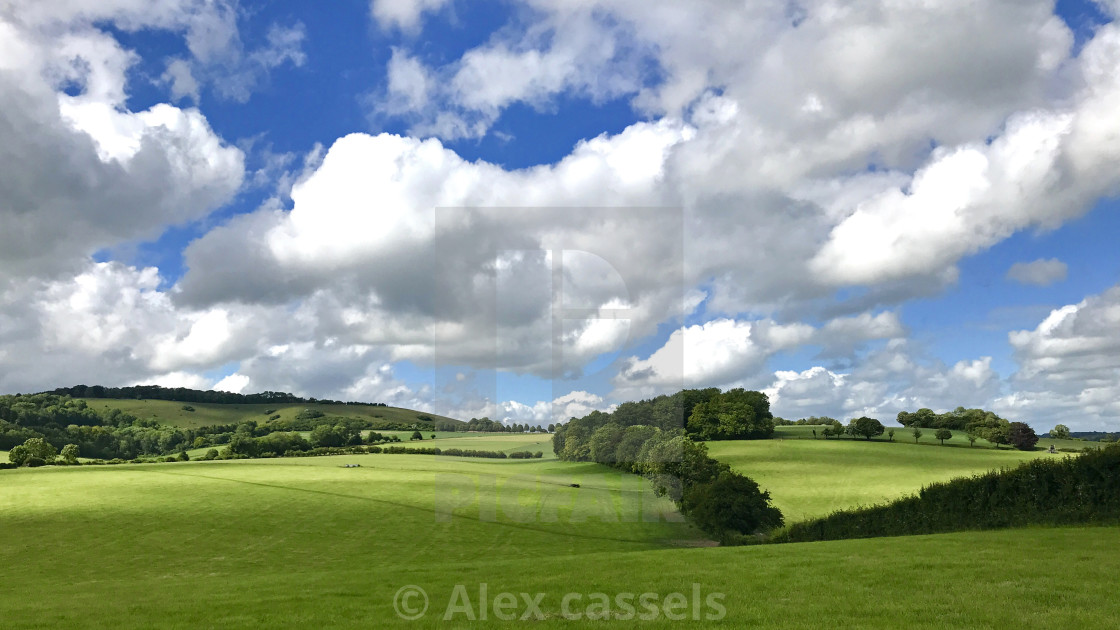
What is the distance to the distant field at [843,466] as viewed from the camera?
6438cm

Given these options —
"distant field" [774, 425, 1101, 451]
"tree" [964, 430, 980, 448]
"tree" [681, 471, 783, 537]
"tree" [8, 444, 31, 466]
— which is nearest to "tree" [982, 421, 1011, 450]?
"distant field" [774, 425, 1101, 451]

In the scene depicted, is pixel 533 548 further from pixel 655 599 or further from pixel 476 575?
pixel 655 599

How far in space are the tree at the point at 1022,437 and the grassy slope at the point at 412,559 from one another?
274ft

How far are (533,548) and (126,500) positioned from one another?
3847 centimetres

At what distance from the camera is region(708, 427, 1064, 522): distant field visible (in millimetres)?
64375

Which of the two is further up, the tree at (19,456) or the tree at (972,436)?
the tree at (972,436)

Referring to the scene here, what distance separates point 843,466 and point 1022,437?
47.0 meters

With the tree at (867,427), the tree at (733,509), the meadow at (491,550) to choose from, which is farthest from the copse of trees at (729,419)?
the tree at (733,509)

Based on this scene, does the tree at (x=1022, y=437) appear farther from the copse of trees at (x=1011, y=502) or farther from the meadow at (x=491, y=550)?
the copse of trees at (x=1011, y=502)

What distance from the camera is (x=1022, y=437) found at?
4210 inches

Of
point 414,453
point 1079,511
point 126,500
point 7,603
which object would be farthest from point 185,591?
point 414,453

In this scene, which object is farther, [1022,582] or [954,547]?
[954,547]

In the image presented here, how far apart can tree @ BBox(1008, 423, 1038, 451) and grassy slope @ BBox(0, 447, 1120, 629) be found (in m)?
83.5

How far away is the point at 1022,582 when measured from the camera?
509 inches
